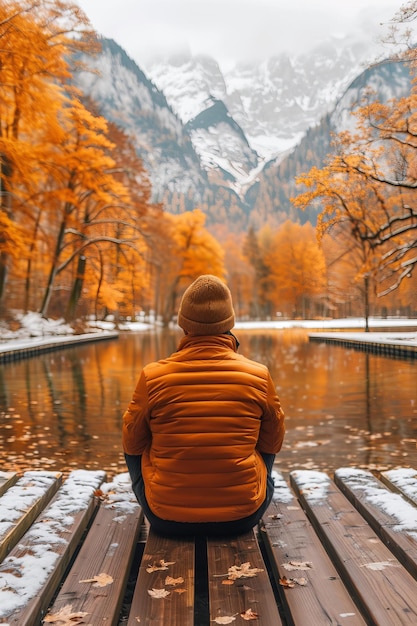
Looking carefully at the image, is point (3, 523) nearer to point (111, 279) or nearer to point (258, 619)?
point (258, 619)

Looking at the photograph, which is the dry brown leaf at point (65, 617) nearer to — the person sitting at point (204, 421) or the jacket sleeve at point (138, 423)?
the person sitting at point (204, 421)

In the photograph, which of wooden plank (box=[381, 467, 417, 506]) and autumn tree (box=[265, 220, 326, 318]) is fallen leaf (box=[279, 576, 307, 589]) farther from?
autumn tree (box=[265, 220, 326, 318])

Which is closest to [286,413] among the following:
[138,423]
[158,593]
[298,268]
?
[138,423]

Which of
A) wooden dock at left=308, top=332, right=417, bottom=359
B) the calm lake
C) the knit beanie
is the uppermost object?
the knit beanie

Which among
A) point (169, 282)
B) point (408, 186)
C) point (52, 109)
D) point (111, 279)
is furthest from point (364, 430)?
point (169, 282)

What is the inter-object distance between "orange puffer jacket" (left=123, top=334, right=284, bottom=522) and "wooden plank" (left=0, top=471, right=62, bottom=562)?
613 mm

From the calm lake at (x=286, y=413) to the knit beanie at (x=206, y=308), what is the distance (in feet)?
12.2

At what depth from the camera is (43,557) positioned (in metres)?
2.47

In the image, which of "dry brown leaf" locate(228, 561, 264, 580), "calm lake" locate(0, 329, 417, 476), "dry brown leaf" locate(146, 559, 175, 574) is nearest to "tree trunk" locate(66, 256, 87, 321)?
"calm lake" locate(0, 329, 417, 476)

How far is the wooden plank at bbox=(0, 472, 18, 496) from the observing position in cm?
333

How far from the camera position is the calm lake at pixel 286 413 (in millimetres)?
6629

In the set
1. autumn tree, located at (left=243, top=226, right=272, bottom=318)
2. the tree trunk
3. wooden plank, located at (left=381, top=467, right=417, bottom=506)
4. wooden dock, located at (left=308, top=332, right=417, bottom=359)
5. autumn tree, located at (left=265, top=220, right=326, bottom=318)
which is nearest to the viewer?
wooden plank, located at (left=381, top=467, right=417, bottom=506)

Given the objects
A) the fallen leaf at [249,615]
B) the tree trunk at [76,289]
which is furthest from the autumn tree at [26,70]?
the fallen leaf at [249,615]

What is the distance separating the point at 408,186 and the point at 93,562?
18.8 m
